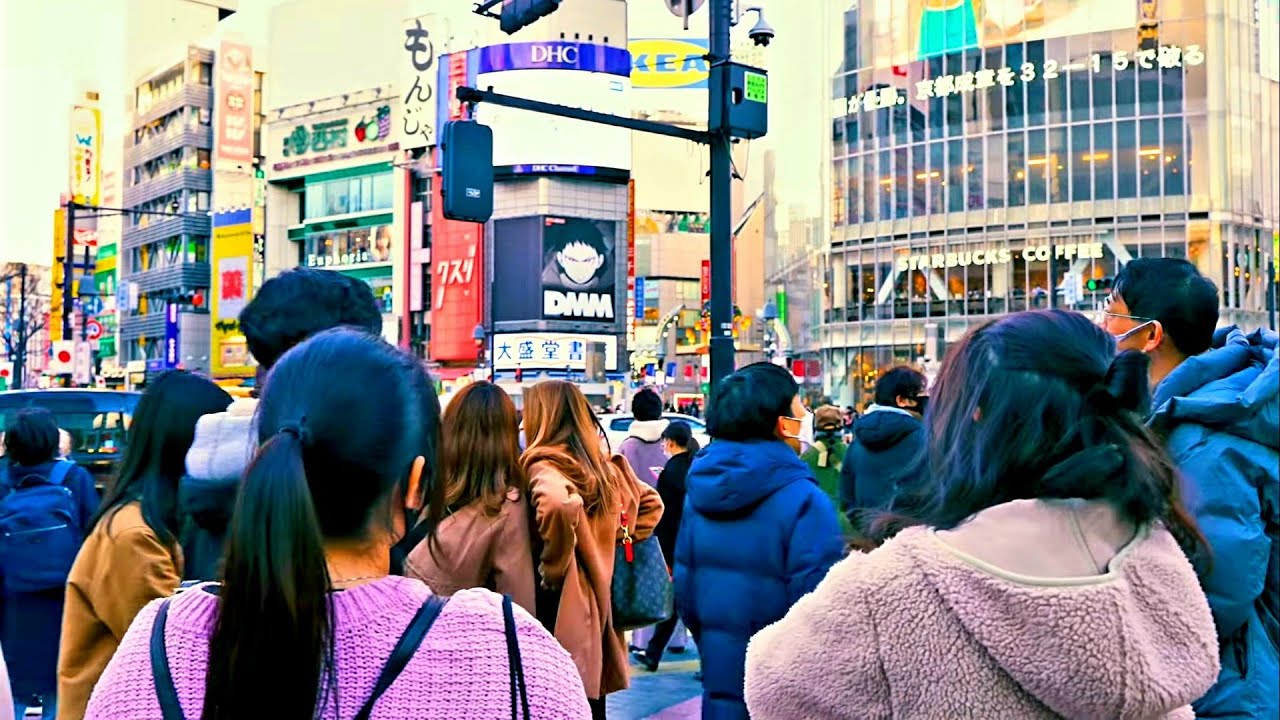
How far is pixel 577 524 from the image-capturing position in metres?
4.73

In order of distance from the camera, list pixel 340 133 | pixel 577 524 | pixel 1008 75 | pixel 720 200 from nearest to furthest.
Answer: pixel 577 524
pixel 720 200
pixel 1008 75
pixel 340 133

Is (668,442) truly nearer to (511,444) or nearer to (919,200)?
(511,444)

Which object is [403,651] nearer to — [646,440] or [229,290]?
[646,440]

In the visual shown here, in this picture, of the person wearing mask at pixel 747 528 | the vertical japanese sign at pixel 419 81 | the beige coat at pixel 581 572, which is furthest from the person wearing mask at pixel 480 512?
the vertical japanese sign at pixel 419 81

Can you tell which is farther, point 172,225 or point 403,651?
point 172,225

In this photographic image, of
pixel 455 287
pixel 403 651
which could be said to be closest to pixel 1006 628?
pixel 403 651

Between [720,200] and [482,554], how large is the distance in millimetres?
5671

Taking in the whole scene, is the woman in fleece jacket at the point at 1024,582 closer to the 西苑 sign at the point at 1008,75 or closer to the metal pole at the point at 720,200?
the metal pole at the point at 720,200

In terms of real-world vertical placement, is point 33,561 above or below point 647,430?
below

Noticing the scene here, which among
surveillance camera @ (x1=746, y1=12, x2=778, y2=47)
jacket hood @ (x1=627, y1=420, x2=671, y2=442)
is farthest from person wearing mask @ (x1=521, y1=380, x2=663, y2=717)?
surveillance camera @ (x1=746, y1=12, x2=778, y2=47)

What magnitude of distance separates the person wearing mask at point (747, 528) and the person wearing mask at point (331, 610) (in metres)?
2.70

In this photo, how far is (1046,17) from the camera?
2124 inches

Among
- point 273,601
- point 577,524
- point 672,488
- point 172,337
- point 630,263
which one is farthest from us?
point 172,337

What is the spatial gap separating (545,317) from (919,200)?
19.0 metres
